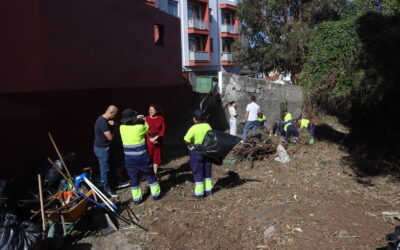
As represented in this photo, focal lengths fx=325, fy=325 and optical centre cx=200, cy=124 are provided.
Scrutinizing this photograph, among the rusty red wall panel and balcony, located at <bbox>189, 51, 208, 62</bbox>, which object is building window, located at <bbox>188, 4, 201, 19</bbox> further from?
the rusty red wall panel

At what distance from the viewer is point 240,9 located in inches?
692

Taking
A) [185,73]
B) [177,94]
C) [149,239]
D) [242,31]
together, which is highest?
[242,31]

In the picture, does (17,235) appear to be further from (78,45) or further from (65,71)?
(78,45)

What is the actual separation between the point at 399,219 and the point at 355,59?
412 cm

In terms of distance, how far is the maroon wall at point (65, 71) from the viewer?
18.3 ft

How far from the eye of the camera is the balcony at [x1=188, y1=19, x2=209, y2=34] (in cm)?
2762

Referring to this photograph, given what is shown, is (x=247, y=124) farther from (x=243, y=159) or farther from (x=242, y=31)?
(x=242, y=31)

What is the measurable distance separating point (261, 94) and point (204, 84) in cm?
249

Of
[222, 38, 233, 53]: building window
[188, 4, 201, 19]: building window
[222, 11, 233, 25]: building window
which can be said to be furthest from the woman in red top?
[222, 11, 233, 25]: building window

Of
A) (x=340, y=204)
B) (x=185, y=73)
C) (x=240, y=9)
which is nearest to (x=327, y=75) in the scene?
(x=340, y=204)

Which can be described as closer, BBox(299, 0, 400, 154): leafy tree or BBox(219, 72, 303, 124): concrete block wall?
BBox(299, 0, 400, 154): leafy tree

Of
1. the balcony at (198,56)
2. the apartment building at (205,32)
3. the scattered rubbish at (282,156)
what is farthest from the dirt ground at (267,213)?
the balcony at (198,56)

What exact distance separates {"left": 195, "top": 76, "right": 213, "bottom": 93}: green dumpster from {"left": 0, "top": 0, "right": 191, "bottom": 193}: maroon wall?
3.69 m

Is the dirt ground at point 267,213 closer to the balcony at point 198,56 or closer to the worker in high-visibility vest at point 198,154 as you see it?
the worker in high-visibility vest at point 198,154
